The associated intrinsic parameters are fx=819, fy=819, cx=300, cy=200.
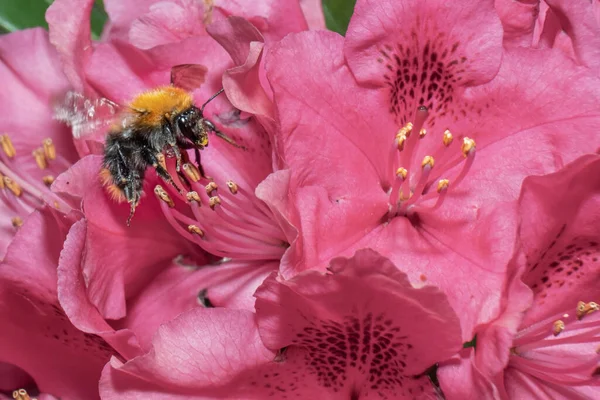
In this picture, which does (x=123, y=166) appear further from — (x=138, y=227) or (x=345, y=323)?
(x=345, y=323)

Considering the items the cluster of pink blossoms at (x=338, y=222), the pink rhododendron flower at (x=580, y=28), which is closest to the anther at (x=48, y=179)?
the cluster of pink blossoms at (x=338, y=222)

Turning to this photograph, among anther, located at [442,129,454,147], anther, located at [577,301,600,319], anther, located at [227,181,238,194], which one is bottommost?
anther, located at [577,301,600,319]

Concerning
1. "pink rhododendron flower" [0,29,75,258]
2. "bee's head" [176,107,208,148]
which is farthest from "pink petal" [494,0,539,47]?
"pink rhododendron flower" [0,29,75,258]

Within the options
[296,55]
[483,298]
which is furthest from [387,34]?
[483,298]

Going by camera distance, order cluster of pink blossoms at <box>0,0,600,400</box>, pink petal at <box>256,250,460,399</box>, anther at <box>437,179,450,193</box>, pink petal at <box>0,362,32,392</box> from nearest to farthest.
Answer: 1. pink petal at <box>256,250,460,399</box>
2. cluster of pink blossoms at <box>0,0,600,400</box>
3. anther at <box>437,179,450,193</box>
4. pink petal at <box>0,362,32,392</box>

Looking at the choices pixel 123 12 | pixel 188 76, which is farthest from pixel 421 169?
pixel 123 12

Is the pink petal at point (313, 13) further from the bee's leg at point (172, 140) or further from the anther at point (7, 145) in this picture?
the anther at point (7, 145)

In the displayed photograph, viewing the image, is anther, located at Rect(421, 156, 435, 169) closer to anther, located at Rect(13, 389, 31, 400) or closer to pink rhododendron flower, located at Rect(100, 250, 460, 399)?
pink rhododendron flower, located at Rect(100, 250, 460, 399)
